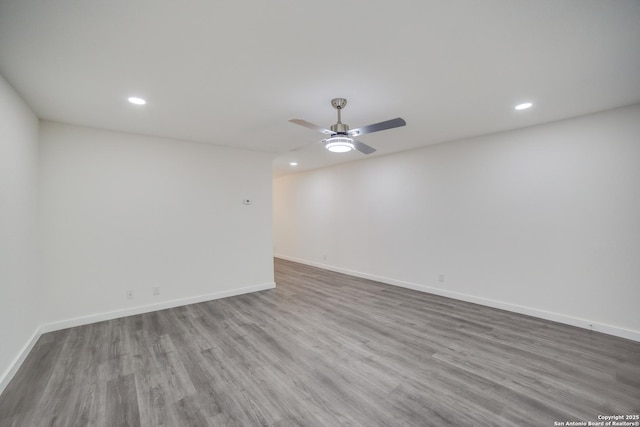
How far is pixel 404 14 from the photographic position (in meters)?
1.60

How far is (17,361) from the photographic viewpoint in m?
2.49

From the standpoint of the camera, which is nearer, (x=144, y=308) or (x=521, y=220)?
(x=521, y=220)

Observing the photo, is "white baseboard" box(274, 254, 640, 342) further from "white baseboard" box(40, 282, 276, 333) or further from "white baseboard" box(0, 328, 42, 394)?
"white baseboard" box(0, 328, 42, 394)

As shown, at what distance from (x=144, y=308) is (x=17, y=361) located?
1.44 m

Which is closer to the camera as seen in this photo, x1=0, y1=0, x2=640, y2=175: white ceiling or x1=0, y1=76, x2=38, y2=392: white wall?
x1=0, y1=0, x2=640, y2=175: white ceiling

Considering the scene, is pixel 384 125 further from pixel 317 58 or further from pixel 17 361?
pixel 17 361

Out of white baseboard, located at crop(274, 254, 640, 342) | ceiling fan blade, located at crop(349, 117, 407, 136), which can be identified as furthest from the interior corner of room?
ceiling fan blade, located at crop(349, 117, 407, 136)

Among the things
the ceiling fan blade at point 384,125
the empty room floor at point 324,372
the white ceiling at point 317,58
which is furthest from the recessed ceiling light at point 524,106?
the empty room floor at point 324,372

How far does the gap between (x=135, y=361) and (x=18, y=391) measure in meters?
0.78

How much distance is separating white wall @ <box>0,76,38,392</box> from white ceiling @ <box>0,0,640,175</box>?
0.93ft

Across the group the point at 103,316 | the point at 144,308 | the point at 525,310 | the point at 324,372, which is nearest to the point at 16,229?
the point at 103,316

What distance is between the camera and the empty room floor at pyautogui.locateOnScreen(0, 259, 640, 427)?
191 cm

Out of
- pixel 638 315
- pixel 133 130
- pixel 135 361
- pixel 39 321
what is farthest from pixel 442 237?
pixel 39 321

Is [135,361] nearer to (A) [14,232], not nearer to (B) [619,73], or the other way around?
(A) [14,232]
